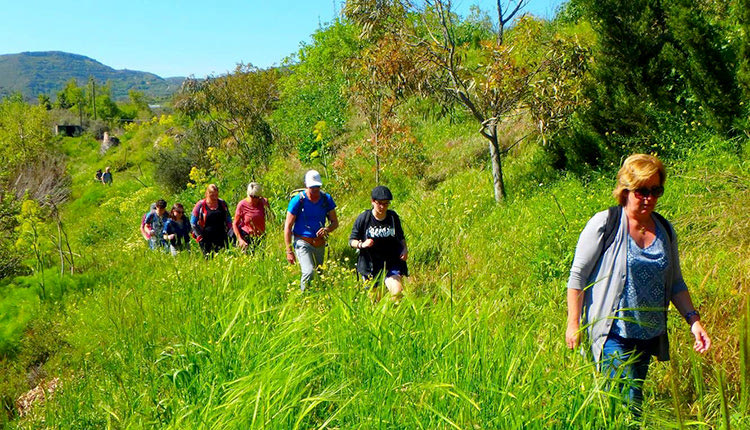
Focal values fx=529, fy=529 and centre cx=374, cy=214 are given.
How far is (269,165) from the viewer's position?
17.5 metres

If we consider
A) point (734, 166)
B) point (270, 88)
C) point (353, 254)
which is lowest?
point (353, 254)

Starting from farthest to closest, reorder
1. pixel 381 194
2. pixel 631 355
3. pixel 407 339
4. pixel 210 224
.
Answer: pixel 210 224, pixel 381 194, pixel 407 339, pixel 631 355

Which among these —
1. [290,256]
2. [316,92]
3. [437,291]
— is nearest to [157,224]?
[290,256]

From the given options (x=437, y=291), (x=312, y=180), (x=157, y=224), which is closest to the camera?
(x=437, y=291)

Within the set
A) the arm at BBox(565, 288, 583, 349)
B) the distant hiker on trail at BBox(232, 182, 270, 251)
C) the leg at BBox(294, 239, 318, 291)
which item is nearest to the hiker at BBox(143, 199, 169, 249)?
the distant hiker on trail at BBox(232, 182, 270, 251)

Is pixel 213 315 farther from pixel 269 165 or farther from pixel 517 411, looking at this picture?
pixel 269 165

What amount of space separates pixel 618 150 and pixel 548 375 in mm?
6300

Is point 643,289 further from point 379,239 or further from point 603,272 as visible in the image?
point 379,239

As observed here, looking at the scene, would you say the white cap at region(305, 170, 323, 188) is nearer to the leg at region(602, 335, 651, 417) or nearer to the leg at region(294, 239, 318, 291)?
the leg at region(294, 239, 318, 291)

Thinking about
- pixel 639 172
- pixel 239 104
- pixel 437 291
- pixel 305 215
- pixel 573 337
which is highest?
pixel 239 104

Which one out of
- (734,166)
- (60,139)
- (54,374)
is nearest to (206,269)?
(54,374)

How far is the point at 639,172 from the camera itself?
256 centimetres

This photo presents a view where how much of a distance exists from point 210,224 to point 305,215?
7.42 ft

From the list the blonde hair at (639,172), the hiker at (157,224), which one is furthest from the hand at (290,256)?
the blonde hair at (639,172)
